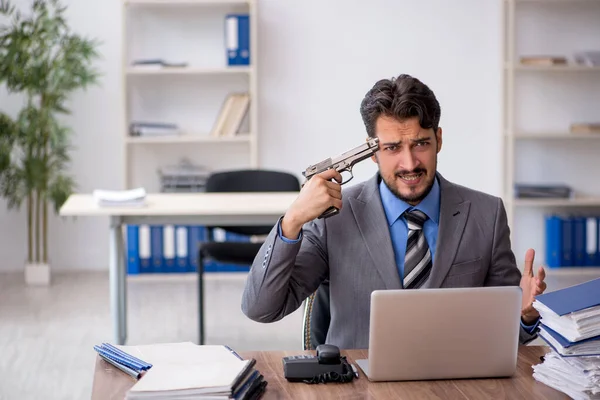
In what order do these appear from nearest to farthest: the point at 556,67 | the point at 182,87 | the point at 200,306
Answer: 1. the point at 200,306
2. the point at 556,67
3. the point at 182,87

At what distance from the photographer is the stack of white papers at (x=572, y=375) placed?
1607 mm

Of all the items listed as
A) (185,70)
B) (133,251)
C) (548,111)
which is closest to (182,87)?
(185,70)

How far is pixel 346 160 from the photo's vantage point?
2.01 metres

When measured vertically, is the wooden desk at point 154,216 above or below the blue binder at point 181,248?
above

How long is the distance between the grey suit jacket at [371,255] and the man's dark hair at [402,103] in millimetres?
193

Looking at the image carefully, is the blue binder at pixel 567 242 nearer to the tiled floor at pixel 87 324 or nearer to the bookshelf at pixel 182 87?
the tiled floor at pixel 87 324

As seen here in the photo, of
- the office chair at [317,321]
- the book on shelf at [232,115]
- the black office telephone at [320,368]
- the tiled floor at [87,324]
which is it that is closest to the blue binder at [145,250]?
the tiled floor at [87,324]

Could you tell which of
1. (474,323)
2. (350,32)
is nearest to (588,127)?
(350,32)

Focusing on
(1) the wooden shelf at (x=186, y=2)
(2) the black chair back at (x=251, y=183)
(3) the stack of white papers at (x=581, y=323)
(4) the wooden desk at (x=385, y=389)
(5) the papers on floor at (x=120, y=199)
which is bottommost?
(4) the wooden desk at (x=385, y=389)

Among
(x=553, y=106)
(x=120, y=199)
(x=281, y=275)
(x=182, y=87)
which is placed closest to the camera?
(x=281, y=275)

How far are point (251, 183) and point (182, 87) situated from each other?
157 cm

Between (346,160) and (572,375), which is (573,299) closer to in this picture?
(572,375)

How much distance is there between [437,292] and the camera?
1641mm

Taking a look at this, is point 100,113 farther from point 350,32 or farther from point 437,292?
point 437,292
